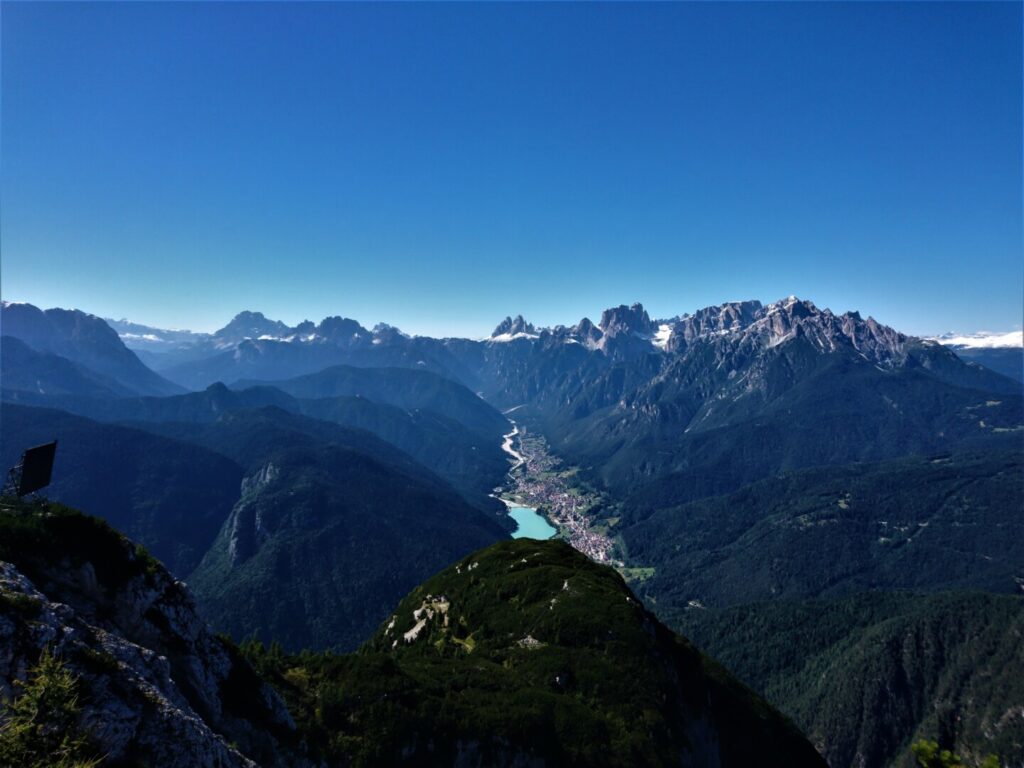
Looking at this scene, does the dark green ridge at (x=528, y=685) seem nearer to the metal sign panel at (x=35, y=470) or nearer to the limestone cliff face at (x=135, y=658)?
the limestone cliff face at (x=135, y=658)

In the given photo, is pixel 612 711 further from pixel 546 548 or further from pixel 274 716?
pixel 546 548

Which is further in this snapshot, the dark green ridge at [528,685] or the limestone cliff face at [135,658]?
the dark green ridge at [528,685]

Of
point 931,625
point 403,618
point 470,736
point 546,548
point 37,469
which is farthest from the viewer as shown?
point 931,625

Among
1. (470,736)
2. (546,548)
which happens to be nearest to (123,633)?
(470,736)

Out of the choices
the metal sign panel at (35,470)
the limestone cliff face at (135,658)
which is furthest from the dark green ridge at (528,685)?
the metal sign panel at (35,470)

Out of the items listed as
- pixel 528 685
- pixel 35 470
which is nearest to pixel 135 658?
pixel 35 470

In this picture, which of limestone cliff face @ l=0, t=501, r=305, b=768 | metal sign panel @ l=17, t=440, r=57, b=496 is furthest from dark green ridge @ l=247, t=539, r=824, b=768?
metal sign panel @ l=17, t=440, r=57, b=496
